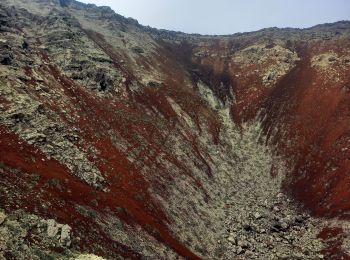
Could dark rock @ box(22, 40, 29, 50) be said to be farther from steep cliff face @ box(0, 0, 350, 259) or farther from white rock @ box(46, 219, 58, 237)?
white rock @ box(46, 219, 58, 237)

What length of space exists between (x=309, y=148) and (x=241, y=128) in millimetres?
15477

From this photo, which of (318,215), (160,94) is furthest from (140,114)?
(318,215)

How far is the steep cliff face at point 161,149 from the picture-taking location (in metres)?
38.2

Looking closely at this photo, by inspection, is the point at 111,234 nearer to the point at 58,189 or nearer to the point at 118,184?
the point at 58,189

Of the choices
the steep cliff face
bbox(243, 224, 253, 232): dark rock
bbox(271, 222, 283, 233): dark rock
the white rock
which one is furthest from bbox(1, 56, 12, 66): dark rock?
bbox(271, 222, 283, 233): dark rock

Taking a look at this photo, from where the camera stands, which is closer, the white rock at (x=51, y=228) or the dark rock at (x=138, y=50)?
the white rock at (x=51, y=228)

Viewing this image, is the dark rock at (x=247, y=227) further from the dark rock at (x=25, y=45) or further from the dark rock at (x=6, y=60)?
the dark rock at (x=25, y=45)

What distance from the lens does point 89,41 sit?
83.5 meters

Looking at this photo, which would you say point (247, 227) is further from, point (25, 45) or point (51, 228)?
point (25, 45)

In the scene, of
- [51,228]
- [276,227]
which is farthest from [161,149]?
[51,228]

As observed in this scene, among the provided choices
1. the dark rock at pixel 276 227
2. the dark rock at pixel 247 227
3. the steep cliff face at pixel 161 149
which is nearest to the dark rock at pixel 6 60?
the steep cliff face at pixel 161 149

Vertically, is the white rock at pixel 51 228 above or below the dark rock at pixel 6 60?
below

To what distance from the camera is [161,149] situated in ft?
199

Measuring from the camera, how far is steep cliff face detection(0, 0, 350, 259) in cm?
3819
